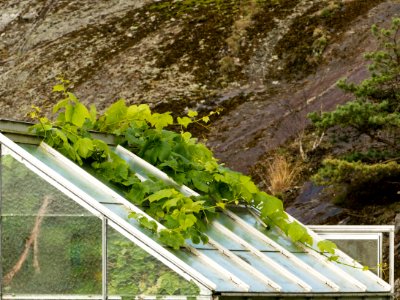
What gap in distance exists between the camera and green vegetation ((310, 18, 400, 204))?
822 inches

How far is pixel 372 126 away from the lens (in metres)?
21.8

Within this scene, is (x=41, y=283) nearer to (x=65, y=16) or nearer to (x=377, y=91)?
(x=377, y=91)

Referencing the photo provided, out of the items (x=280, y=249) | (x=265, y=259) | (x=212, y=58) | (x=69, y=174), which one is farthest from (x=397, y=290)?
(x=212, y=58)

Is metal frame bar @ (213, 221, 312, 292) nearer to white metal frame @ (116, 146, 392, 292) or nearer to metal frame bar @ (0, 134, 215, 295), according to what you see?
white metal frame @ (116, 146, 392, 292)

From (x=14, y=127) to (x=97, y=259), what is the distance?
140cm

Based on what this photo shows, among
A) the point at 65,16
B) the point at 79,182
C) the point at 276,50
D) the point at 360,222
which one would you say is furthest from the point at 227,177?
the point at 65,16

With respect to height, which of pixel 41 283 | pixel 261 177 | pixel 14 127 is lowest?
pixel 261 177

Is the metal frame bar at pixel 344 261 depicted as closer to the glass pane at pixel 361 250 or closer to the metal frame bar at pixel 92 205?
the glass pane at pixel 361 250

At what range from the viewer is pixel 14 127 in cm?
1041

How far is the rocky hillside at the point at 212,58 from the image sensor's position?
2669 cm

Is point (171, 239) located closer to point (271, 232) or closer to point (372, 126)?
point (271, 232)

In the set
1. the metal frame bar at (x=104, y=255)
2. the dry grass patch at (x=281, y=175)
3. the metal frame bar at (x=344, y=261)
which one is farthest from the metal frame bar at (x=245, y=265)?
the dry grass patch at (x=281, y=175)

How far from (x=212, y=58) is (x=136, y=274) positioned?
21559 millimetres

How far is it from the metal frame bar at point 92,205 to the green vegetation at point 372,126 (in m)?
11.1
